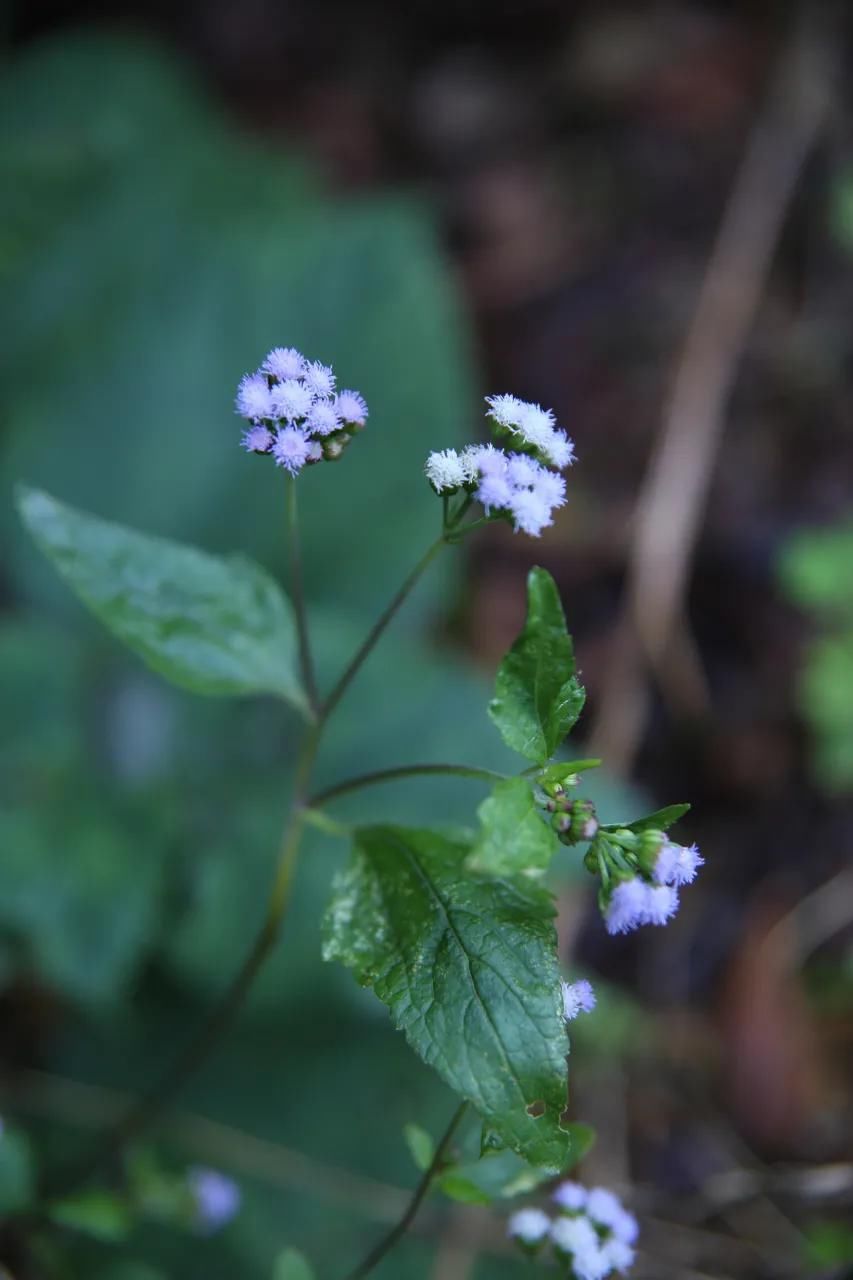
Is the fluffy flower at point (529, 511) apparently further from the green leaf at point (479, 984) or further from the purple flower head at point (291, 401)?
the green leaf at point (479, 984)

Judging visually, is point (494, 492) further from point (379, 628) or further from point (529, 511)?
point (379, 628)

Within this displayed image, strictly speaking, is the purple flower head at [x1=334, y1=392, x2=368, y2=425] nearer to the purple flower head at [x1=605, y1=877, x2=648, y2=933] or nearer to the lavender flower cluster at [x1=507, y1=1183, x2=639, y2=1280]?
the purple flower head at [x1=605, y1=877, x2=648, y2=933]

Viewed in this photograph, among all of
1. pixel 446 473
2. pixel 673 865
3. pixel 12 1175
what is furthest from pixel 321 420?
pixel 12 1175

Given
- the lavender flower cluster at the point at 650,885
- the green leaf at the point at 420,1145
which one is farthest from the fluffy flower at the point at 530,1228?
the lavender flower cluster at the point at 650,885

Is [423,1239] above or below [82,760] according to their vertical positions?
below

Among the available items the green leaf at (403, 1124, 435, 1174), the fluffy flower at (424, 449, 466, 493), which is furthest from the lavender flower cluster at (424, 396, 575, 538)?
the green leaf at (403, 1124, 435, 1174)

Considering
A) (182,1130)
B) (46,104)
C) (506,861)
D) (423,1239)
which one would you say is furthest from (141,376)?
(506,861)

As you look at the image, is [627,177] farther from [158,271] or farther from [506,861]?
[506,861]
